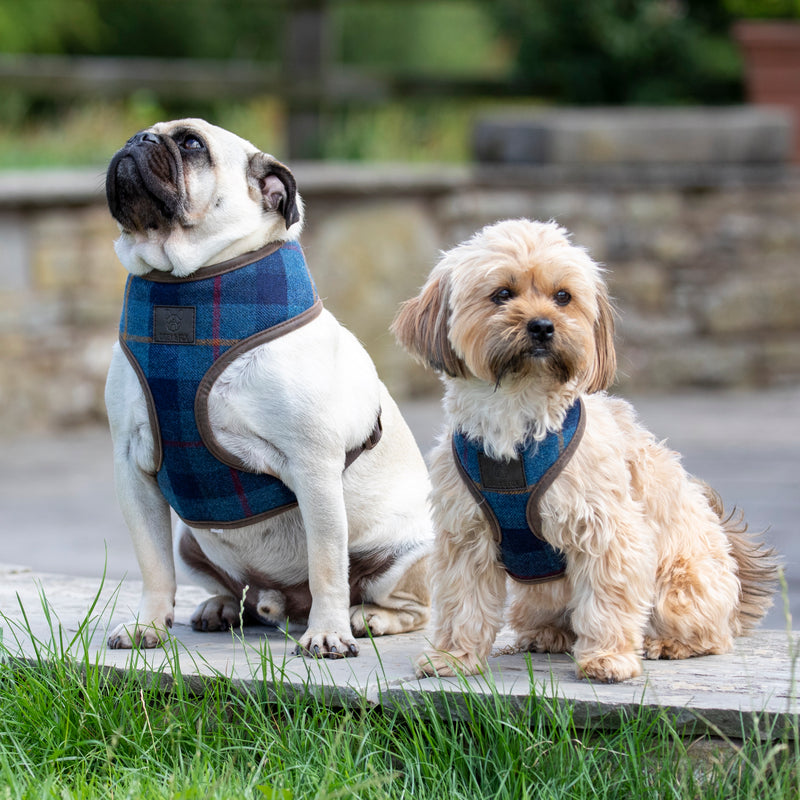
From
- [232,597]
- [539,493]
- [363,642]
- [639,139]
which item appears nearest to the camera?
[539,493]

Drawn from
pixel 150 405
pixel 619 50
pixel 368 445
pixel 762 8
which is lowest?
pixel 368 445

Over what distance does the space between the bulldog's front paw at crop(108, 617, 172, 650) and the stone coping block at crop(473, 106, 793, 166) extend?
6099mm

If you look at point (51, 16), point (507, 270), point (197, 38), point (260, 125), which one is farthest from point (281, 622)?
point (197, 38)

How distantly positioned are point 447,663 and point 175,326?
111cm

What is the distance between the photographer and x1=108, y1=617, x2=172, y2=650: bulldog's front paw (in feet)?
10.8

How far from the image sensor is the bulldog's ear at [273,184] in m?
3.29

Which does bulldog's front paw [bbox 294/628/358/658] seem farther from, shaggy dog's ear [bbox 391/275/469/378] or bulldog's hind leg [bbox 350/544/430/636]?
shaggy dog's ear [bbox 391/275/469/378]

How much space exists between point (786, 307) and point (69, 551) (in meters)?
5.56

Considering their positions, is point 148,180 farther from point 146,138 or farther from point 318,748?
point 318,748

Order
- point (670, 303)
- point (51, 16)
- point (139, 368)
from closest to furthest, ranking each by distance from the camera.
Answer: point (139, 368), point (670, 303), point (51, 16)

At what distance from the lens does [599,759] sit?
9.05 ft

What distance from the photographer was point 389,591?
3.54 metres

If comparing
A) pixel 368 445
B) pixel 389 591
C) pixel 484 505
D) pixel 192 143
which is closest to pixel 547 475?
pixel 484 505

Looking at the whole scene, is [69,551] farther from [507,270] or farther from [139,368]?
[507,270]
